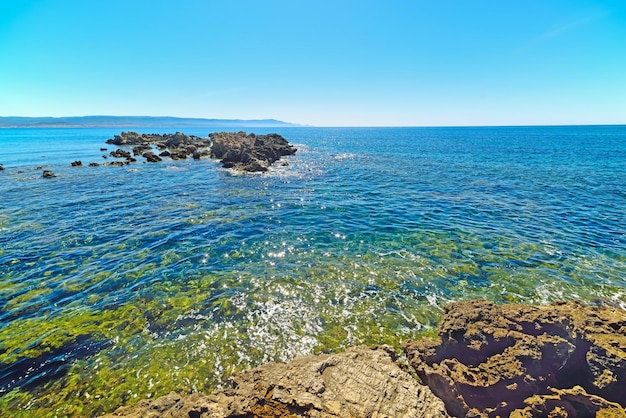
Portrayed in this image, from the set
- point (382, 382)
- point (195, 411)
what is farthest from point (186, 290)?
point (382, 382)

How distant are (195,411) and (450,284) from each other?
12.4 metres

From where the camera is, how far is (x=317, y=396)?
6.66 metres

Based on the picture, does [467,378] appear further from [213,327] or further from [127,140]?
[127,140]

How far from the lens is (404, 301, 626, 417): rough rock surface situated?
23.6ft

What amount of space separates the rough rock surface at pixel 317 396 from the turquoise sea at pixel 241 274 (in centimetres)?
199

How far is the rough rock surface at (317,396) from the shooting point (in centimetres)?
641

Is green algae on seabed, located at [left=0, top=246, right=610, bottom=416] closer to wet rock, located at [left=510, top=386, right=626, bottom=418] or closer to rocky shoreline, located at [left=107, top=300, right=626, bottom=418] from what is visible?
rocky shoreline, located at [left=107, top=300, right=626, bottom=418]

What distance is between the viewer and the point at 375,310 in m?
12.4

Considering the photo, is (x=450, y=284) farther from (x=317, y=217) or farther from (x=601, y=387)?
(x=317, y=217)

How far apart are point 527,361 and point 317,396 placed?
20.4 ft

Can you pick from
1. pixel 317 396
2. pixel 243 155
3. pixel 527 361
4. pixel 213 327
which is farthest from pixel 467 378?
pixel 243 155

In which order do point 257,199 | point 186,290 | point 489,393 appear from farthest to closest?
point 257,199, point 186,290, point 489,393

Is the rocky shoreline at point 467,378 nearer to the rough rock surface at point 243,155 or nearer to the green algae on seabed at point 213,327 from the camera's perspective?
the green algae on seabed at point 213,327

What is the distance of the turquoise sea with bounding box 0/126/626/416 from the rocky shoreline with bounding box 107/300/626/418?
2.18m
